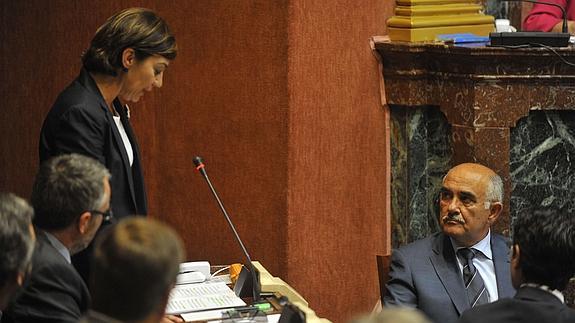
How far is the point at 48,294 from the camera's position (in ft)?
9.41

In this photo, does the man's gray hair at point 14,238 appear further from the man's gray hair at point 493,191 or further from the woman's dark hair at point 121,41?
the man's gray hair at point 493,191

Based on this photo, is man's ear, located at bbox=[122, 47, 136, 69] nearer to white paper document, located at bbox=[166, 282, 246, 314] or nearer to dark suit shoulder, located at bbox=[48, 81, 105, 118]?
dark suit shoulder, located at bbox=[48, 81, 105, 118]

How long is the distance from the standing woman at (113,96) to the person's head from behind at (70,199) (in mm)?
617

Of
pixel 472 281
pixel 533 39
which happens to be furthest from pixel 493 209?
pixel 533 39

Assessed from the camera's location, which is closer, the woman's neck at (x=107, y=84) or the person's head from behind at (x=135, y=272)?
the person's head from behind at (x=135, y=272)

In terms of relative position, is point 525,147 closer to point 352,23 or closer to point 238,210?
point 352,23

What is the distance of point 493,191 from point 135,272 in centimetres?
239

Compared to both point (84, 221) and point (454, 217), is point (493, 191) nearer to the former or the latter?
point (454, 217)

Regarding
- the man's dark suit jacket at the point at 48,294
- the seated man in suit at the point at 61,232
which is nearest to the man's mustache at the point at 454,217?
the seated man in suit at the point at 61,232

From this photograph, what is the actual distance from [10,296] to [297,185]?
8.60 ft

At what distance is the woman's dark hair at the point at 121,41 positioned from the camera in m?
3.73

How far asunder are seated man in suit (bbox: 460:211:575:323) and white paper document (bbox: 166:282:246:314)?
1.01 m

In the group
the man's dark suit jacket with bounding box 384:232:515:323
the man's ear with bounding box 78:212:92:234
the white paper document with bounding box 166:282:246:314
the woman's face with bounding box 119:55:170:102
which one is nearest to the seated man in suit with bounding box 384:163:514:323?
the man's dark suit jacket with bounding box 384:232:515:323

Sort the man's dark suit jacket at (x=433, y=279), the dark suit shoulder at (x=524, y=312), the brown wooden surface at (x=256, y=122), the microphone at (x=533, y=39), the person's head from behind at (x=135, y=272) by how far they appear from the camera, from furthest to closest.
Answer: the brown wooden surface at (x=256, y=122)
the microphone at (x=533, y=39)
the man's dark suit jacket at (x=433, y=279)
the dark suit shoulder at (x=524, y=312)
the person's head from behind at (x=135, y=272)
